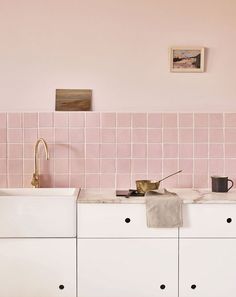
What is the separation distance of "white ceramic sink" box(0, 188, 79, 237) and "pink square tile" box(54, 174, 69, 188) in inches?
18.5

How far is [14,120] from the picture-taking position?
2.62 metres

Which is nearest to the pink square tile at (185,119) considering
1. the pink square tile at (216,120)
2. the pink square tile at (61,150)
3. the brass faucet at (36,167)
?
the pink square tile at (216,120)

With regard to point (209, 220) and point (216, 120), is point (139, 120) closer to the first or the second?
point (216, 120)

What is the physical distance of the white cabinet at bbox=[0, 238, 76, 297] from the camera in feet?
7.08

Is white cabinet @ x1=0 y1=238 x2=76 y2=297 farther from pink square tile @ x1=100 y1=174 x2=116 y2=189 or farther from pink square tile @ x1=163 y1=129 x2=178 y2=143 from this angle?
pink square tile @ x1=163 y1=129 x2=178 y2=143

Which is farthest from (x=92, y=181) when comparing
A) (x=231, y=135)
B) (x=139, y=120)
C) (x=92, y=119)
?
(x=231, y=135)

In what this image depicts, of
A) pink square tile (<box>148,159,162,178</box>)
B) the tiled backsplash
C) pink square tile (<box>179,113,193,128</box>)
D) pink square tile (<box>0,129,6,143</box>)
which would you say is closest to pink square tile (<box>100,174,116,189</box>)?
the tiled backsplash

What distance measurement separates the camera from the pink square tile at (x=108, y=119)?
263 cm

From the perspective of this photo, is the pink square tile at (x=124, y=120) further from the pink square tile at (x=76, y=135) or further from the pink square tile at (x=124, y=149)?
the pink square tile at (x=76, y=135)

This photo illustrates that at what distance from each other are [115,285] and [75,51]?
150 cm

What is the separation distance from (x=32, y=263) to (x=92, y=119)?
3.27 ft

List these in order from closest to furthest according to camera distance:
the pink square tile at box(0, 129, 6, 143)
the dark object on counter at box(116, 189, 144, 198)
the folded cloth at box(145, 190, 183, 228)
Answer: the folded cloth at box(145, 190, 183, 228) < the dark object on counter at box(116, 189, 144, 198) < the pink square tile at box(0, 129, 6, 143)

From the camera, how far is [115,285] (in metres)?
2.17

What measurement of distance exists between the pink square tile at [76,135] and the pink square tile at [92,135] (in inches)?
1.3
